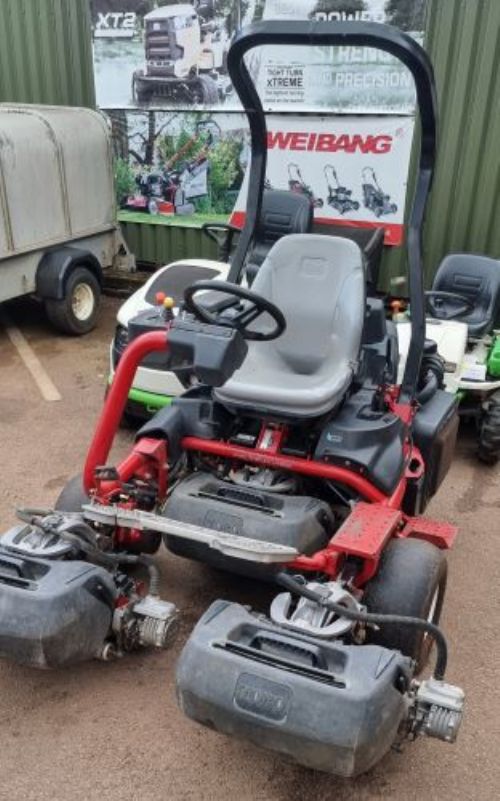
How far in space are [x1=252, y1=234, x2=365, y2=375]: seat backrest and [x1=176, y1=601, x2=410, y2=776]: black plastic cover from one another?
4.96ft

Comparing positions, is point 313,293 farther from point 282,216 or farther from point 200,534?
point 282,216

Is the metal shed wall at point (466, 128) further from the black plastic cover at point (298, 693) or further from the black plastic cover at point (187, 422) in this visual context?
the black plastic cover at point (298, 693)

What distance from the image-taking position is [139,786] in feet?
7.87

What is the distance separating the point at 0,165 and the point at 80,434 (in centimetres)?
239

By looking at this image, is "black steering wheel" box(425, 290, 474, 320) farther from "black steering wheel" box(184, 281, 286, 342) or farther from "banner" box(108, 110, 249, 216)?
"banner" box(108, 110, 249, 216)

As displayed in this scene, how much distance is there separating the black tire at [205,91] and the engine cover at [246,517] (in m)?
5.00

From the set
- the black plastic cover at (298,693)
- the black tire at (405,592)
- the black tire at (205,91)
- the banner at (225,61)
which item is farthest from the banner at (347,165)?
the black plastic cover at (298,693)

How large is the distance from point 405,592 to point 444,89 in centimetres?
479

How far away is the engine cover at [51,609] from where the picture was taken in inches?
91.7

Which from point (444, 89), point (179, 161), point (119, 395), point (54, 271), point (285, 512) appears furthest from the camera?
point (179, 161)

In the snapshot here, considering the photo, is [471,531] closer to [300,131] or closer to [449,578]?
[449,578]

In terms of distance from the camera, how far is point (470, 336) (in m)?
5.01

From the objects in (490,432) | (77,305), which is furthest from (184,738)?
(77,305)

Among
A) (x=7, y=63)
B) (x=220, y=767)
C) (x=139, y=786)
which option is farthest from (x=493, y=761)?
(x=7, y=63)
